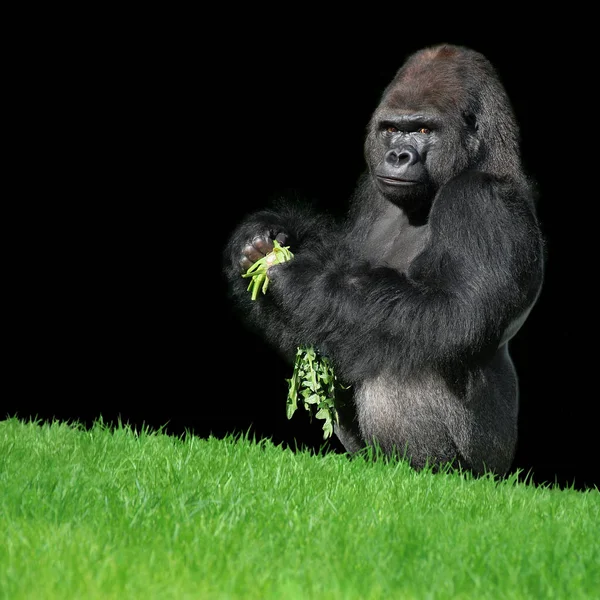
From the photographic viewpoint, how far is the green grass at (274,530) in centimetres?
268

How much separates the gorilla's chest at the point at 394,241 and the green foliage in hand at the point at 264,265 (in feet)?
1.35

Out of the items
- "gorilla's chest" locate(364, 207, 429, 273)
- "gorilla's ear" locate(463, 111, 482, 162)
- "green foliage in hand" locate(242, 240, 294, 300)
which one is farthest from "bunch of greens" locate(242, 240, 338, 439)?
"gorilla's ear" locate(463, 111, 482, 162)

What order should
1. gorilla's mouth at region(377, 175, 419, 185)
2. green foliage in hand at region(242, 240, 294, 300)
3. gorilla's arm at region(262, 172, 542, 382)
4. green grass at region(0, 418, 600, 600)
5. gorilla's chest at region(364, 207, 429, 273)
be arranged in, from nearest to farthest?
1. green grass at region(0, 418, 600, 600)
2. gorilla's arm at region(262, 172, 542, 382)
3. gorilla's mouth at region(377, 175, 419, 185)
4. gorilla's chest at region(364, 207, 429, 273)
5. green foliage in hand at region(242, 240, 294, 300)

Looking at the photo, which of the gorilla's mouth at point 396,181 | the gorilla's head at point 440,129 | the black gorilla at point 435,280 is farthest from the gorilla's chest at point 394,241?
the gorilla's mouth at point 396,181

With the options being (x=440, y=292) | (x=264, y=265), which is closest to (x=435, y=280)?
(x=440, y=292)

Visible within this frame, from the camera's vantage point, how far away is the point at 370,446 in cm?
465

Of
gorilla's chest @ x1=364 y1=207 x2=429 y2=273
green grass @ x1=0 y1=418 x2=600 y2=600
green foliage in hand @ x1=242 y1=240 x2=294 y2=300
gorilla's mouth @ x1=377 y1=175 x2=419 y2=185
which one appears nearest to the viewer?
green grass @ x1=0 y1=418 x2=600 y2=600

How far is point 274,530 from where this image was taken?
3.23 meters

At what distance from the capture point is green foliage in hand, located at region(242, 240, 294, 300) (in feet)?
15.9

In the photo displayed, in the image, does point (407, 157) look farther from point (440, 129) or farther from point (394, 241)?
point (394, 241)

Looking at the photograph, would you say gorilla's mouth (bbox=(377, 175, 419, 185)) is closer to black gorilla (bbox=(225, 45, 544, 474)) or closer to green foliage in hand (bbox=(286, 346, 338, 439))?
black gorilla (bbox=(225, 45, 544, 474))

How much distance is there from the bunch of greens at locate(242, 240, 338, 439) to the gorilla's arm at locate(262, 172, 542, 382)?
0.97 ft

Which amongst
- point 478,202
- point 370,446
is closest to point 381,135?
point 478,202

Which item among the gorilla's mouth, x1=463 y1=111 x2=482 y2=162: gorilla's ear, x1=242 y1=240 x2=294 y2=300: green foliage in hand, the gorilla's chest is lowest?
x1=242 y1=240 x2=294 y2=300: green foliage in hand
